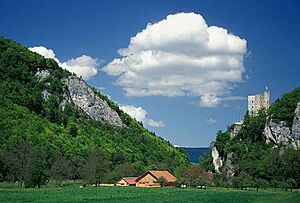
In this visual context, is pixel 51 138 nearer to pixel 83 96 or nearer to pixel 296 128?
pixel 83 96

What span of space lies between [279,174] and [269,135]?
22.8 m

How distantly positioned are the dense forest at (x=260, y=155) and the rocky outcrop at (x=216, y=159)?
176 cm

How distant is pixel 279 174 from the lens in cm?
11194

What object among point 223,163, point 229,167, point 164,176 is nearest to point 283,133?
point 229,167

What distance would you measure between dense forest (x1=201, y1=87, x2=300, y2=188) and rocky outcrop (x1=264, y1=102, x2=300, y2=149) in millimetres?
1082

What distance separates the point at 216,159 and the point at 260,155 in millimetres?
25582

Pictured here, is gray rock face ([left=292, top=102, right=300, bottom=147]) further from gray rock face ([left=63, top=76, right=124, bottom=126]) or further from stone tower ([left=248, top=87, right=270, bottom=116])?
gray rock face ([left=63, top=76, right=124, bottom=126])

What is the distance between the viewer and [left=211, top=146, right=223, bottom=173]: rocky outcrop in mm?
151250

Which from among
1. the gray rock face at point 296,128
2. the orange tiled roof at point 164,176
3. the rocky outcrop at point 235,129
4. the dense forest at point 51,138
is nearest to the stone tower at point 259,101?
the rocky outcrop at point 235,129

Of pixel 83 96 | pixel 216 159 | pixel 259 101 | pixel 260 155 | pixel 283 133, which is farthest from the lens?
pixel 83 96

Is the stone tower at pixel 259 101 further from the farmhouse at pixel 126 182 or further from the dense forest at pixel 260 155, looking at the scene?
the farmhouse at pixel 126 182

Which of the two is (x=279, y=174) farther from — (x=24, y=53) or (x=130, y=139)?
(x=24, y=53)

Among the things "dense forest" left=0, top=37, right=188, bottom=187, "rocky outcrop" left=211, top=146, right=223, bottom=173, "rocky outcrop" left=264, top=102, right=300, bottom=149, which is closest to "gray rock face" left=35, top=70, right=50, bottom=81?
"dense forest" left=0, top=37, right=188, bottom=187

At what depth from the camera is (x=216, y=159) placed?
15450 centimetres
